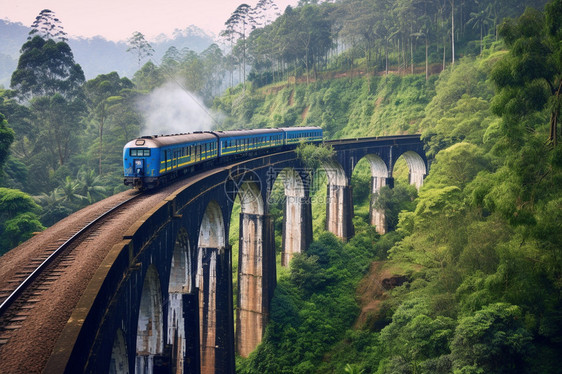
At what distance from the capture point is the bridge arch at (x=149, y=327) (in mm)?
17078

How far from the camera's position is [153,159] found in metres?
22.3

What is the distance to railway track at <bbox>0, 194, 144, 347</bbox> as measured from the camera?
1012 cm

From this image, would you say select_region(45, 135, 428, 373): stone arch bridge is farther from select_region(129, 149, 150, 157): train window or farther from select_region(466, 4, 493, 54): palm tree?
select_region(466, 4, 493, 54): palm tree

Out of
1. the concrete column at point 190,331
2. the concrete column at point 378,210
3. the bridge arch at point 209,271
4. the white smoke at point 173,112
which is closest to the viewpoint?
the concrete column at point 190,331

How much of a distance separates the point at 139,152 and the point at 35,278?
11390mm

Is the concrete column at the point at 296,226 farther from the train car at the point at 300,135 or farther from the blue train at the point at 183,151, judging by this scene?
the train car at the point at 300,135

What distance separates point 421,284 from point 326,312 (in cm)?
843

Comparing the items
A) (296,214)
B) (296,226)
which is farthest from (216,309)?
(296,214)

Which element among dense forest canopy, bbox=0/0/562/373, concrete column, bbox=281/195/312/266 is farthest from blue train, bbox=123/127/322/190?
dense forest canopy, bbox=0/0/562/373

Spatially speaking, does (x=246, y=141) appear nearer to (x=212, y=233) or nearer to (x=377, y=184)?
(x=212, y=233)

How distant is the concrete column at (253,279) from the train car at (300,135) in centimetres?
1133

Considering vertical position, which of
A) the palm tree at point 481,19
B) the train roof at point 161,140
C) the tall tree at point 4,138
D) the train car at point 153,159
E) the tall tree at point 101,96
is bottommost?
the train car at point 153,159

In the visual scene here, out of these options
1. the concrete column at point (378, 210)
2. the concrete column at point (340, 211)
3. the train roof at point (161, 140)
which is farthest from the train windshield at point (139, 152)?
the concrete column at point (378, 210)

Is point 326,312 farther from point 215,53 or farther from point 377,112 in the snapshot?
point 215,53
